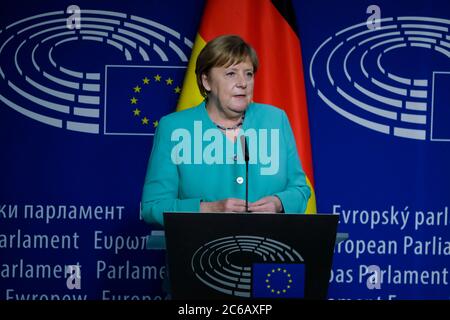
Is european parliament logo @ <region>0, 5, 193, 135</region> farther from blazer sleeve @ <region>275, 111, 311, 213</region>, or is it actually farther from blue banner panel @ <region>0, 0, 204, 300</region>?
blazer sleeve @ <region>275, 111, 311, 213</region>

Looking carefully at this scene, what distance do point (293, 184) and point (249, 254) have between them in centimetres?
112

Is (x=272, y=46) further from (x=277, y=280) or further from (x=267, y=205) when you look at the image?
(x=277, y=280)

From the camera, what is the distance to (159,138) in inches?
118

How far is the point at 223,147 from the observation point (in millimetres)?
3121

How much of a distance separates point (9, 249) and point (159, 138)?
146 centimetres

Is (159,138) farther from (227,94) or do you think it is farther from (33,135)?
(33,135)

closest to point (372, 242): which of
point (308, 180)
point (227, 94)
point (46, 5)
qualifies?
point (308, 180)

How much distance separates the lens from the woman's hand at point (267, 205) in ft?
8.29

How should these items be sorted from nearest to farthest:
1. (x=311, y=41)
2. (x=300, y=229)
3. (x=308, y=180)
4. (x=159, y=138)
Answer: (x=300, y=229) → (x=159, y=138) → (x=308, y=180) → (x=311, y=41)

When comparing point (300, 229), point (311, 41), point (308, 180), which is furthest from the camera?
point (311, 41)

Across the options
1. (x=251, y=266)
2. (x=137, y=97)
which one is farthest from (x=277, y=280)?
(x=137, y=97)

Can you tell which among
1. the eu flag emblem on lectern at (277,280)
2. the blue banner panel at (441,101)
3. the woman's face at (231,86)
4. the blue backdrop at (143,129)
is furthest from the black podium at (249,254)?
the blue banner panel at (441,101)

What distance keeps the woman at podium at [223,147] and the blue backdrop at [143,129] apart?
739 mm

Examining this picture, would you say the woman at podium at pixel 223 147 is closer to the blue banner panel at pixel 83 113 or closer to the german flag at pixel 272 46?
the german flag at pixel 272 46
